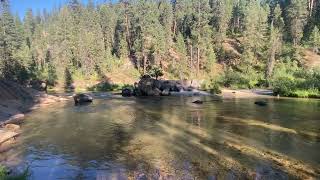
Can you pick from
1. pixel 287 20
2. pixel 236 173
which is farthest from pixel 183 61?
pixel 236 173

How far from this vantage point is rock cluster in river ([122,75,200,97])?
82.3 m

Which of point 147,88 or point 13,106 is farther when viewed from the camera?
point 147,88

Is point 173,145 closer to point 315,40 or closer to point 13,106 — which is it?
point 13,106

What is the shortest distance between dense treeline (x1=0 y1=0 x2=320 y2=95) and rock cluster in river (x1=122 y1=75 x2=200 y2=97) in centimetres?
1360

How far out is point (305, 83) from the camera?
7738cm

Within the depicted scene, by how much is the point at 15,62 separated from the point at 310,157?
103 meters

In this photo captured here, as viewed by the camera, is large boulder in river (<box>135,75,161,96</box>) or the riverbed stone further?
large boulder in river (<box>135,75,161,96</box>)

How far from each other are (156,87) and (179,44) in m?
44.1

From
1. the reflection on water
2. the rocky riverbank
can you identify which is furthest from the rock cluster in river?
the reflection on water

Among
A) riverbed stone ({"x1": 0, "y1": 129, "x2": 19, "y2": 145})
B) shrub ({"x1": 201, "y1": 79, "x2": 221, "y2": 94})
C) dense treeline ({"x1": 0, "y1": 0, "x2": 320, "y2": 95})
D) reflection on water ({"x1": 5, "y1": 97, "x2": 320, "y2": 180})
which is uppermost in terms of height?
dense treeline ({"x1": 0, "y1": 0, "x2": 320, "y2": 95})

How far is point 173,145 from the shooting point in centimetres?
3020

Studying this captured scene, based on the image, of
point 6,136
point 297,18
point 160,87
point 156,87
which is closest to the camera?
point 6,136

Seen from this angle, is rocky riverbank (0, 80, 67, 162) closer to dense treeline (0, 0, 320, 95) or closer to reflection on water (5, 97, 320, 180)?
reflection on water (5, 97, 320, 180)

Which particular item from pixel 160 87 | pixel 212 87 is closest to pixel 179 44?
pixel 212 87
